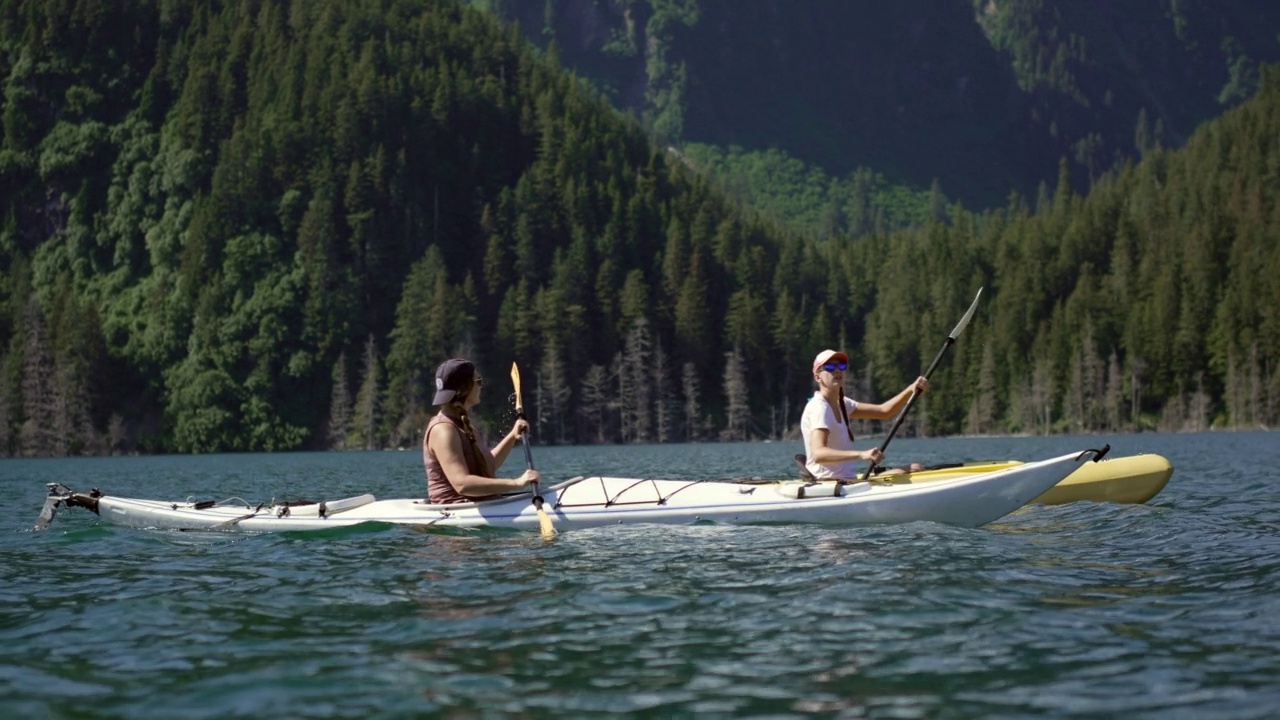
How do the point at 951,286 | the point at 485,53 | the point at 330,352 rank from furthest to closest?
the point at 485,53, the point at 951,286, the point at 330,352

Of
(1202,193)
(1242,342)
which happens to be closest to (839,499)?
(1242,342)

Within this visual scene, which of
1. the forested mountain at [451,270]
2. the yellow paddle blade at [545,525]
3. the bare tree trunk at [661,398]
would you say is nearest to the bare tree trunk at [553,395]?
the forested mountain at [451,270]

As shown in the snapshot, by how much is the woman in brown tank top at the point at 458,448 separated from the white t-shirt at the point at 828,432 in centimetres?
371

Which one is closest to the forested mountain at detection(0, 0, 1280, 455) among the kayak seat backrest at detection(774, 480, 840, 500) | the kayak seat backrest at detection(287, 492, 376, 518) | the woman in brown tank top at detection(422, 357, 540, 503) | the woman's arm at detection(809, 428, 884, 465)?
the kayak seat backrest at detection(287, 492, 376, 518)

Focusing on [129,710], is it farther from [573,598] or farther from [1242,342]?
[1242,342]

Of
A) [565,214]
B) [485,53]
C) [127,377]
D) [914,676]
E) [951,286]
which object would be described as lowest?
[914,676]

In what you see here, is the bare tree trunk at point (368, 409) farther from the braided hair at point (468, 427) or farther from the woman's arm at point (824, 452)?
the woman's arm at point (824, 452)

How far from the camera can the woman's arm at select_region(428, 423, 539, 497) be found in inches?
651

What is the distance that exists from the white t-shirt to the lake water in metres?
1.44

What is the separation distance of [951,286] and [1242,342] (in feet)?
113

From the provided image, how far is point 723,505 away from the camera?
16.6m

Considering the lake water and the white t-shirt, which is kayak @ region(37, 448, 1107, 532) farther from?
the white t-shirt

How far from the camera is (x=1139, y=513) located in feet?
59.8

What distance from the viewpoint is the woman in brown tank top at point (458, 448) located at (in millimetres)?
16438
